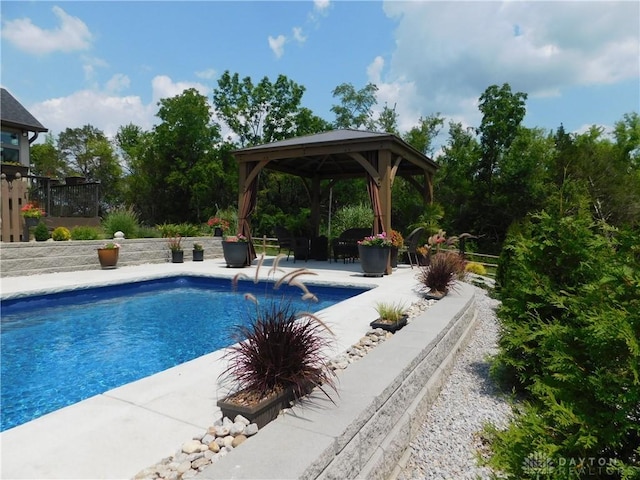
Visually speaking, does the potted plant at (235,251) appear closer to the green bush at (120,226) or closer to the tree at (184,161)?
the green bush at (120,226)

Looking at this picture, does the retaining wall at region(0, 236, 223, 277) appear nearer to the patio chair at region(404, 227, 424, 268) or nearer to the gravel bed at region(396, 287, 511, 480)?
the patio chair at region(404, 227, 424, 268)

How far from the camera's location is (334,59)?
12.3 meters

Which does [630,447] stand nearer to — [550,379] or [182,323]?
[550,379]

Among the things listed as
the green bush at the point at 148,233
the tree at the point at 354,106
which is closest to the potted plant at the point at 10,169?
the green bush at the point at 148,233

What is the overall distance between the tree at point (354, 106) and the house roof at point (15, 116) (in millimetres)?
18010

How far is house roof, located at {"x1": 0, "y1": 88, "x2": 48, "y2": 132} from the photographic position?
18.2 meters

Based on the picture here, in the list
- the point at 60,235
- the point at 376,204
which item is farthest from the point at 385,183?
the point at 60,235

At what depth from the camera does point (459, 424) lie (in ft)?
9.47

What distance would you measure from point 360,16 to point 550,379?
9.01 meters

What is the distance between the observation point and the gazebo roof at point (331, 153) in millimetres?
8602

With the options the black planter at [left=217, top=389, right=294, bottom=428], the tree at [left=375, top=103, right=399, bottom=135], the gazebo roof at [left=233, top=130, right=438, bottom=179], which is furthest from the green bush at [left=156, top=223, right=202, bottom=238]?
the tree at [left=375, top=103, right=399, bottom=135]

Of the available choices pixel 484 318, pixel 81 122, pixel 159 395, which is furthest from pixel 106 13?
pixel 81 122

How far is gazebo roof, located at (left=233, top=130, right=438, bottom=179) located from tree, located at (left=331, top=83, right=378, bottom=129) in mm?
16279

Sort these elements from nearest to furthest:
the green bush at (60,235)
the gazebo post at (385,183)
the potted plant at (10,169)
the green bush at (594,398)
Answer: the green bush at (594,398) < the gazebo post at (385,183) < the green bush at (60,235) < the potted plant at (10,169)
